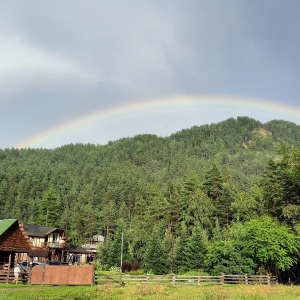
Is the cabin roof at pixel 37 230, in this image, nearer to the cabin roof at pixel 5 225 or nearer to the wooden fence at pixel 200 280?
the cabin roof at pixel 5 225

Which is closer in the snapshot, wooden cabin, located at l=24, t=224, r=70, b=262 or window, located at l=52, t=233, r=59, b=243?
wooden cabin, located at l=24, t=224, r=70, b=262

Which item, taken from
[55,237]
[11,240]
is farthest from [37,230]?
[11,240]

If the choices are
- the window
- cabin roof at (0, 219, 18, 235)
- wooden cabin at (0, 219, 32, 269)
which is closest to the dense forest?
the window

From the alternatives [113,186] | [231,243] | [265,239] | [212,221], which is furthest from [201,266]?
[113,186]

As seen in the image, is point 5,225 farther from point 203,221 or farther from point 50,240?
point 203,221

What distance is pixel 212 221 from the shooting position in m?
72.0

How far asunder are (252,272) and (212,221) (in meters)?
27.5

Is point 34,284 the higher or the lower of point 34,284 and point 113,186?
the lower

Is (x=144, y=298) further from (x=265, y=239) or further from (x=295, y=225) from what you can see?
(x=295, y=225)

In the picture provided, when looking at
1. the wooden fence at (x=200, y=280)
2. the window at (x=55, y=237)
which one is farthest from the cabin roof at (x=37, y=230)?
the wooden fence at (x=200, y=280)

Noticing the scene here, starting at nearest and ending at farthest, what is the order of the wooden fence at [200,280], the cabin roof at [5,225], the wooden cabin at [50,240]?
the wooden fence at [200,280] → the cabin roof at [5,225] → the wooden cabin at [50,240]

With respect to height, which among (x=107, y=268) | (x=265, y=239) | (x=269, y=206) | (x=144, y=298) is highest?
(x=269, y=206)

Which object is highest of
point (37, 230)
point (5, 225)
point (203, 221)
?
point (203, 221)

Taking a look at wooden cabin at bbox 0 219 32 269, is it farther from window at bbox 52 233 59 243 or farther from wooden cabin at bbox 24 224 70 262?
window at bbox 52 233 59 243
